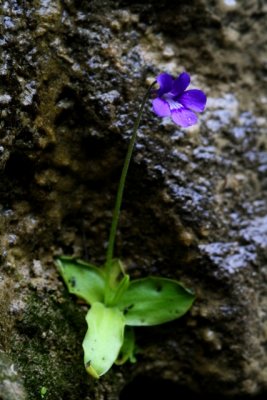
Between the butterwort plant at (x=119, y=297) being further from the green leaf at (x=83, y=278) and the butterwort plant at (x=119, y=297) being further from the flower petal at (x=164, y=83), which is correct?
the flower petal at (x=164, y=83)

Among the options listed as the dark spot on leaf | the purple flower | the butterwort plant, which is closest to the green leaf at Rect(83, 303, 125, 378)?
the butterwort plant

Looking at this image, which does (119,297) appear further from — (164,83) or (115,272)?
(164,83)

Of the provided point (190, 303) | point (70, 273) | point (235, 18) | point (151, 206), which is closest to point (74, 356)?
point (70, 273)

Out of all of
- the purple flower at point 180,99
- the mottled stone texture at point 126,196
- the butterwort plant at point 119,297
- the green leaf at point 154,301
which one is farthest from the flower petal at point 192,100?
the green leaf at point 154,301

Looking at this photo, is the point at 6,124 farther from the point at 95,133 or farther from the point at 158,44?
the point at 158,44

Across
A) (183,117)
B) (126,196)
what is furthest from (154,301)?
(183,117)

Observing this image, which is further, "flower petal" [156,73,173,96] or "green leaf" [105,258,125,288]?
"green leaf" [105,258,125,288]

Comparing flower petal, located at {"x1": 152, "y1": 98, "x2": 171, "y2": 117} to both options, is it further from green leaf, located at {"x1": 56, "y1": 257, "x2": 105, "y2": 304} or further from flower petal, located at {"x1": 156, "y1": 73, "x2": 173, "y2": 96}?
green leaf, located at {"x1": 56, "y1": 257, "x2": 105, "y2": 304}

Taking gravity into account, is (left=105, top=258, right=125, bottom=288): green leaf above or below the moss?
above
